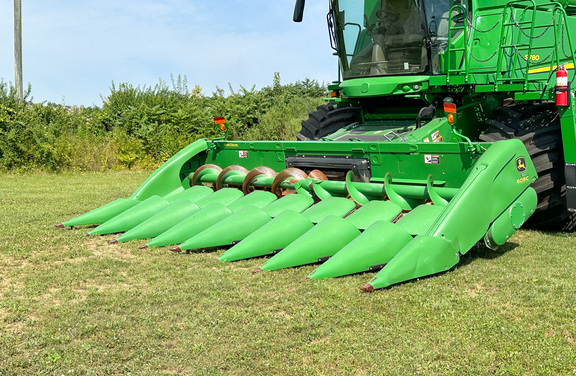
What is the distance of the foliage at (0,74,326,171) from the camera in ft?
44.5

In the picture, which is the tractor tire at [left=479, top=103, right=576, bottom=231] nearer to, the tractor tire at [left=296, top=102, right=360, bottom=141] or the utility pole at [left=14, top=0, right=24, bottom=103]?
the tractor tire at [left=296, top=102, right=360, bottom=141]

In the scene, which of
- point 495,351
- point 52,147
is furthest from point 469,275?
point 52,147

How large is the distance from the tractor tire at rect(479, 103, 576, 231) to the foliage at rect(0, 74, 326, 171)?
7104mm

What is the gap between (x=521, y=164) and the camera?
544 cm

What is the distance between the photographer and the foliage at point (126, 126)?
13555 millimetres

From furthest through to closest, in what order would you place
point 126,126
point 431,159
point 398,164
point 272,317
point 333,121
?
1. point 126,126
2. point 333,121
3. point 398,164
4. point 431,159
5. point 272,317

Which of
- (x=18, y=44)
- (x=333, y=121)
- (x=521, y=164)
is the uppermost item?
(x=18, y=44)

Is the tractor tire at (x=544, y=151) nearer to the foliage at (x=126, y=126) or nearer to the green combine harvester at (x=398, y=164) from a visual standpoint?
the green combine harvester at (x=398, y=164)

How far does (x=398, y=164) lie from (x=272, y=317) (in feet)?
8.80

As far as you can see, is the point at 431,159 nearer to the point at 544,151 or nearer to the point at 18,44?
the point at 544,151

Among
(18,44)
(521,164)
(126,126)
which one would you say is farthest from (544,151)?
(18,44)

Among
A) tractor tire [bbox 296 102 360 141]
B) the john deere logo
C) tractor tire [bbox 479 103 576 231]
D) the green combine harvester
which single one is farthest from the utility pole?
the john deere logo

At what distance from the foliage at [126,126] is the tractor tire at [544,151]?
7.10 metres

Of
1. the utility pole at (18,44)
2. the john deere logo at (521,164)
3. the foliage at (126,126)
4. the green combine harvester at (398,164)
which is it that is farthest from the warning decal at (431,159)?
the utility pole at (18,44)
